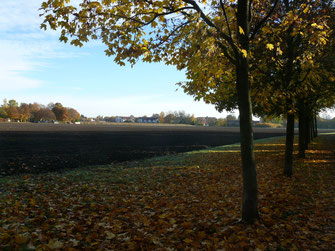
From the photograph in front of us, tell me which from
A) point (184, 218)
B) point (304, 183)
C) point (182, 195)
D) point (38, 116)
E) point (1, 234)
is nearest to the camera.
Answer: point (1, 234)

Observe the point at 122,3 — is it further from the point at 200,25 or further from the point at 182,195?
the point at 182,195

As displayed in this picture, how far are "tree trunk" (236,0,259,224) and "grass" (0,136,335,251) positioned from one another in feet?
1.56

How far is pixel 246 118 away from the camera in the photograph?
18.7 ft

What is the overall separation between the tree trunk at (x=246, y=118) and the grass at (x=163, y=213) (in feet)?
1.56

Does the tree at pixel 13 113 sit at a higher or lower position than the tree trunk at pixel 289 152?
higher

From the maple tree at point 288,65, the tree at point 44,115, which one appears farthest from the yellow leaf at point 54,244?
the tree at point 44,115

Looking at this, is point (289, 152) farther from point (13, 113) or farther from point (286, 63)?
point (13, 113)

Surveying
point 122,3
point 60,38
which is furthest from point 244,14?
point 60,38

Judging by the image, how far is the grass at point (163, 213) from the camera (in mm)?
4981

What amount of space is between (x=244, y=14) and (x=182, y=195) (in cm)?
615

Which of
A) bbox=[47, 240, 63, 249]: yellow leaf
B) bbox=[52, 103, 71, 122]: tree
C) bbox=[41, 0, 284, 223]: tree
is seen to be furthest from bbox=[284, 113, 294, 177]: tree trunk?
bbox=[52, 103, 71, 122]: tree

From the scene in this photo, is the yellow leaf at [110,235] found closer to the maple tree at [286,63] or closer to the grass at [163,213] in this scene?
the grass at [163,213]

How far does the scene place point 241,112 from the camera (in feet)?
18.9

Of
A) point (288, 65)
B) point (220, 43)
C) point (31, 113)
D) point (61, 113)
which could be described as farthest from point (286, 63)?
point (31, 113)
